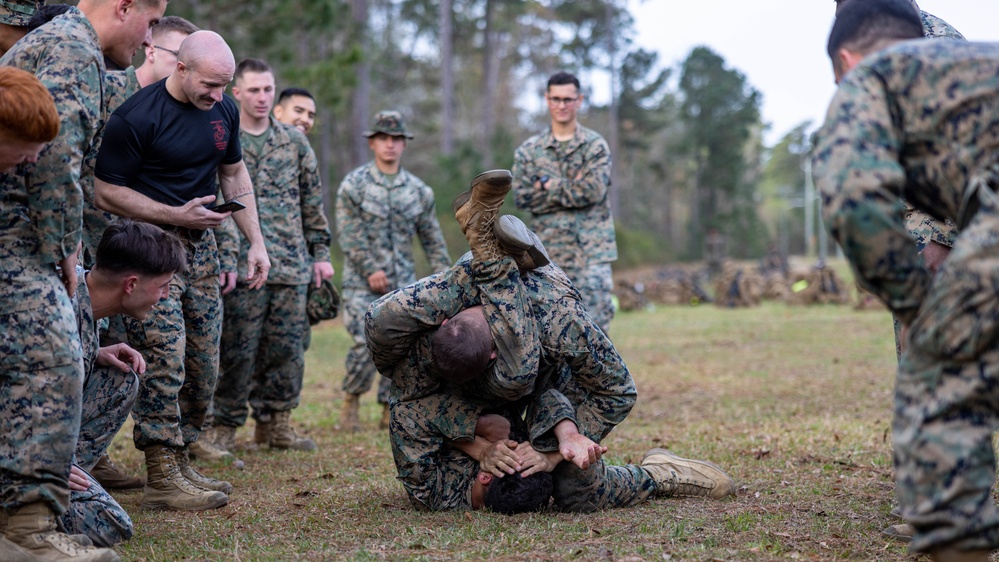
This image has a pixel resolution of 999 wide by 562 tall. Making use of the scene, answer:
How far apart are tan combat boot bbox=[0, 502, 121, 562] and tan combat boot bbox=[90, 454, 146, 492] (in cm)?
179

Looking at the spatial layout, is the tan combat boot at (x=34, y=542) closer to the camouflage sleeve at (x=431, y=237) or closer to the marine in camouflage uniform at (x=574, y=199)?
the camouflage sleeve at (x=431, y=237)

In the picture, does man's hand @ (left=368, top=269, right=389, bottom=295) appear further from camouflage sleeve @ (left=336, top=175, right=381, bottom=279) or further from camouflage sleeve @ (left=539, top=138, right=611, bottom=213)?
camouflage sleeve @ (left=539, top=138, right=611, bottom=213)

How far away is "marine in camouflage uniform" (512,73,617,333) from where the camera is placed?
776cm

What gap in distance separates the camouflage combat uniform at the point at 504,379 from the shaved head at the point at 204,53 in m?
1.39

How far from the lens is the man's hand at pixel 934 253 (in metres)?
3.93

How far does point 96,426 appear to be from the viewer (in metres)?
4.07

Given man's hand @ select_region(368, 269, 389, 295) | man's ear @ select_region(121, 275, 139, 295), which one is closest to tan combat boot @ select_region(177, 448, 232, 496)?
man's ear @ select_region(121, 275, 139, 295)

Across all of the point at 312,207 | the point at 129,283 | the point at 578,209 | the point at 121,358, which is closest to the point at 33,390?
the point at 129,283

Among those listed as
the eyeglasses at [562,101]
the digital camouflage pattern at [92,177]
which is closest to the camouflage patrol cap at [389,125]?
the eyeglasses at [562,101]

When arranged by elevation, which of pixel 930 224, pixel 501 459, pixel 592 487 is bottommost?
pixel 592 487

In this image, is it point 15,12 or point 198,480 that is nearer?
point 15,12

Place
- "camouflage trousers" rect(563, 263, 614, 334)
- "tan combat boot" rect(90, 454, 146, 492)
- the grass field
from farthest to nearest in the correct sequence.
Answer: "camouflage trousers" rect(563, 263, 614, 334) < "tan combat boot" rect(90, 454, 146, 492) < the grass field

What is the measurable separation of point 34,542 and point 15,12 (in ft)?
8.32

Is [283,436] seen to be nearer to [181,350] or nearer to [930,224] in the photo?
[181,350]
